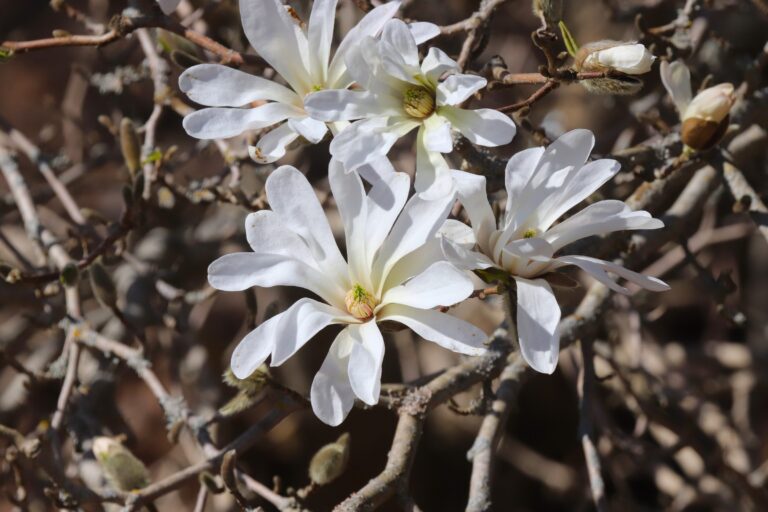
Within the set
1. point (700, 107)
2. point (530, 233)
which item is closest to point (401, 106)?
point (530, 233)

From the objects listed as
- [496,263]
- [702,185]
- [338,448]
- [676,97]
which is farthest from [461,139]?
[702,185]

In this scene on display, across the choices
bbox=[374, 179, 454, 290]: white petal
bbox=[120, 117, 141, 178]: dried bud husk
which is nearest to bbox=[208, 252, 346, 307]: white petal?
bbox=[374, 179, 454, 290]: white petal

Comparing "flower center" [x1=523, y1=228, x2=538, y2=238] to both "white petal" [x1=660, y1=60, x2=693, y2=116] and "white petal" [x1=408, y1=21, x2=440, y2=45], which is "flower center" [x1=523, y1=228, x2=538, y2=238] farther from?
"white petal" [x1=660, y1=60, x2=693, y2=116]

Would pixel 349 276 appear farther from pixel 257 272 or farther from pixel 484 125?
pixel 484 125

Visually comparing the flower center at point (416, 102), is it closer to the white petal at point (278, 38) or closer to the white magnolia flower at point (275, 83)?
Answer: the white magnolia flower at point (275, 83)

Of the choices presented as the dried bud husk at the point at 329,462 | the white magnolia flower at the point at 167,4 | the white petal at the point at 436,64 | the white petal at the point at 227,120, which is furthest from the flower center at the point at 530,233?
the white magnolia flower at the point at 167,4

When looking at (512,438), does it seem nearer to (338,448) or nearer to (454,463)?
(454,463)

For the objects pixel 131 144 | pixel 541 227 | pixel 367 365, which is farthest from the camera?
pixel 131 144
